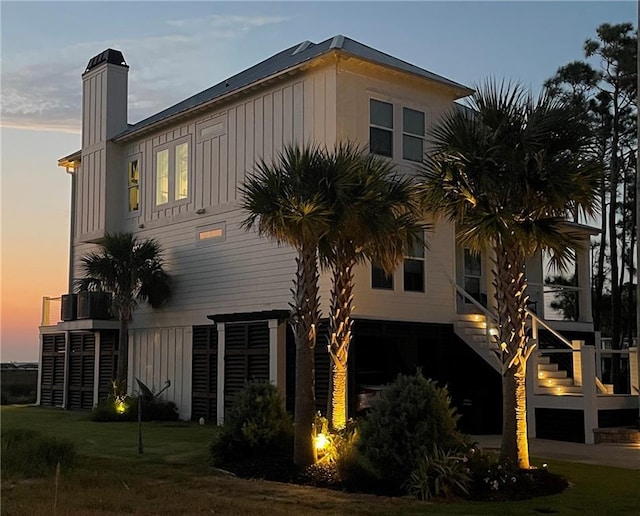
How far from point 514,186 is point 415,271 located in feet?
25.9

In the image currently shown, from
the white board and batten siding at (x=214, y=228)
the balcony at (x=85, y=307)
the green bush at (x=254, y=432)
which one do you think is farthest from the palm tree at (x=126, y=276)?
the green bush at (x=254, y=432)

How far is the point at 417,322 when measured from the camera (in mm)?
18594

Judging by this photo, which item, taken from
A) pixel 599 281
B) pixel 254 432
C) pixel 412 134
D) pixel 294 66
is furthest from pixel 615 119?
pixel 254 432

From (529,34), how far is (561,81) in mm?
13967

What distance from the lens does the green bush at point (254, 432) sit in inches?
487

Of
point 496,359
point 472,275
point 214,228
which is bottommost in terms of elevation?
point 496,359

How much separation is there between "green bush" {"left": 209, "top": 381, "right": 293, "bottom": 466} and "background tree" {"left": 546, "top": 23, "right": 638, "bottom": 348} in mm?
14791

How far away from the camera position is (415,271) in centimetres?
1894

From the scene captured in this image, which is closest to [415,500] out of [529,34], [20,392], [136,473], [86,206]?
[136,473]

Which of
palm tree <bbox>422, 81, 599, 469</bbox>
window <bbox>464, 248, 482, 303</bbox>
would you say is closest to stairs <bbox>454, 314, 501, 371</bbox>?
window <bbox>464, 248, 482, 303</bbox>

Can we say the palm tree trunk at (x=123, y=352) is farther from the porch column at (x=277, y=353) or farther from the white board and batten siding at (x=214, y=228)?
the porch column at (x=277, y=353)

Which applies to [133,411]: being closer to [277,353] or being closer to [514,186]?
[277,353]

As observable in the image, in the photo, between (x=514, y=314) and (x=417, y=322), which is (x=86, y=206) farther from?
(x=514, y=314)

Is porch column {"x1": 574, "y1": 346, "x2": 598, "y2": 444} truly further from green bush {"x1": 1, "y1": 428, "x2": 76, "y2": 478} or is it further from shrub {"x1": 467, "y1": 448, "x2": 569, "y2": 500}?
green bush {"x1": 1, "y1": 428, "x2": 76, "y2": 478}
